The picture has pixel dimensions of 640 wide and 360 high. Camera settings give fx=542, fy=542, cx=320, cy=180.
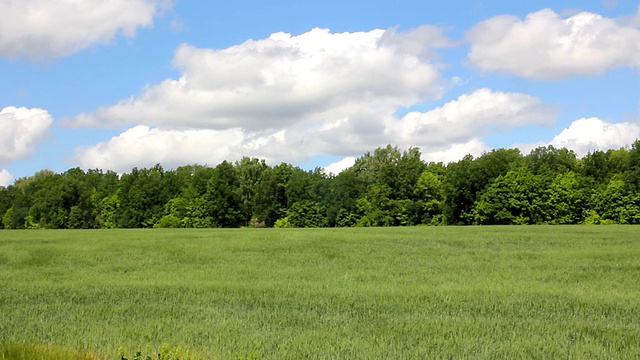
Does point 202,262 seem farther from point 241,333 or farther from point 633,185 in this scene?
point 633,185

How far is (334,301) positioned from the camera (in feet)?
49.7

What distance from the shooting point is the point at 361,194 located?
344 feet

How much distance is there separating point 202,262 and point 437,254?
39.9 feet

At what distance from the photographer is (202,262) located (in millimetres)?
27219

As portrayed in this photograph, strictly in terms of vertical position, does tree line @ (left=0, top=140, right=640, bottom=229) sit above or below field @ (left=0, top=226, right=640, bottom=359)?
above

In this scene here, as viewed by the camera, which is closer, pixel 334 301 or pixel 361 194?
pixel 334 301

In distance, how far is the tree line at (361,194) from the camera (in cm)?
8906

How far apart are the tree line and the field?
201 ft

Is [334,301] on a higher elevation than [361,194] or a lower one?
lower

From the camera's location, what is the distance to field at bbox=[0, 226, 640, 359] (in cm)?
1017

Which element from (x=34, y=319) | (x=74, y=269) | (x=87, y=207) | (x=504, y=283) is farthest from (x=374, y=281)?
(x=87, y=207)

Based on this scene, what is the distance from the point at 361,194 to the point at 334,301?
8993 centimetres

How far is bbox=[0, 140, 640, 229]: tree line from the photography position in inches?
3506

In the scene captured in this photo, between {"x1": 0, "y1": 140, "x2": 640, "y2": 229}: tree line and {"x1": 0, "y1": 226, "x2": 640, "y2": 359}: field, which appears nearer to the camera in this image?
{"x1": 0, "y1": 226, "x2": 640, "y2": 359}: field
